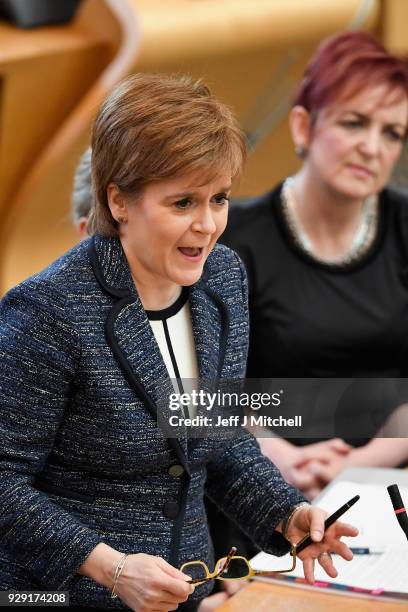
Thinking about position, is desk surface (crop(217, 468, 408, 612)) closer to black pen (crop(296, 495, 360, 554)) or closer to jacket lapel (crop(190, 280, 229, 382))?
black pen (crop(296, 495, 360, 554))

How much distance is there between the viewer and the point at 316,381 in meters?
2.12

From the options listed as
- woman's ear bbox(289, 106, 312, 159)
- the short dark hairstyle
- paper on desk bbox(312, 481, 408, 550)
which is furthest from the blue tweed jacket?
woman's ear bbox(289, 106, 312, 159)

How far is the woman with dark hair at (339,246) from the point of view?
2.14 metres

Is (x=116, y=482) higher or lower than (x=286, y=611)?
higher

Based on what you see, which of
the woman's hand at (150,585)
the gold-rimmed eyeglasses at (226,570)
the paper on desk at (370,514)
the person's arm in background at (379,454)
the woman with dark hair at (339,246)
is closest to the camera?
the woman's hand at (150,585)

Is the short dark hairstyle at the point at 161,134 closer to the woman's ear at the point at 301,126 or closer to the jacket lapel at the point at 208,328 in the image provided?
the jacket lapel at the point at 208,328

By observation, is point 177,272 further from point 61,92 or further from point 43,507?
point 61,92

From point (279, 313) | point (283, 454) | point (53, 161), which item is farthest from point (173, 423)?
point (53, 161)

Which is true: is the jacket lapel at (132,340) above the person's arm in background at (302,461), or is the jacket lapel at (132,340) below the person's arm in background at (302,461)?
above

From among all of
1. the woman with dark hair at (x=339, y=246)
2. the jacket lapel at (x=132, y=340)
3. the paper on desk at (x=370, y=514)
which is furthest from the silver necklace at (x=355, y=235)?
the jacket lapel at (x=132, y=340)

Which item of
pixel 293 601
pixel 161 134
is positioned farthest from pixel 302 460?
pixel 161 134

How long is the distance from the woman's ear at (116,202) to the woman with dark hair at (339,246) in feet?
2.77

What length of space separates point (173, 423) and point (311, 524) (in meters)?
0.22

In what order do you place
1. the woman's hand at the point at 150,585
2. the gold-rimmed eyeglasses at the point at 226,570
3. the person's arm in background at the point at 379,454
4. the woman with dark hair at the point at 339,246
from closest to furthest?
the woman's hand at the point at 150,585, the gold-rimmed eyeglasses at the point at 226,570, the person's arm in background at the point at 379,454, the woman with dark hair at the point at 339,246
